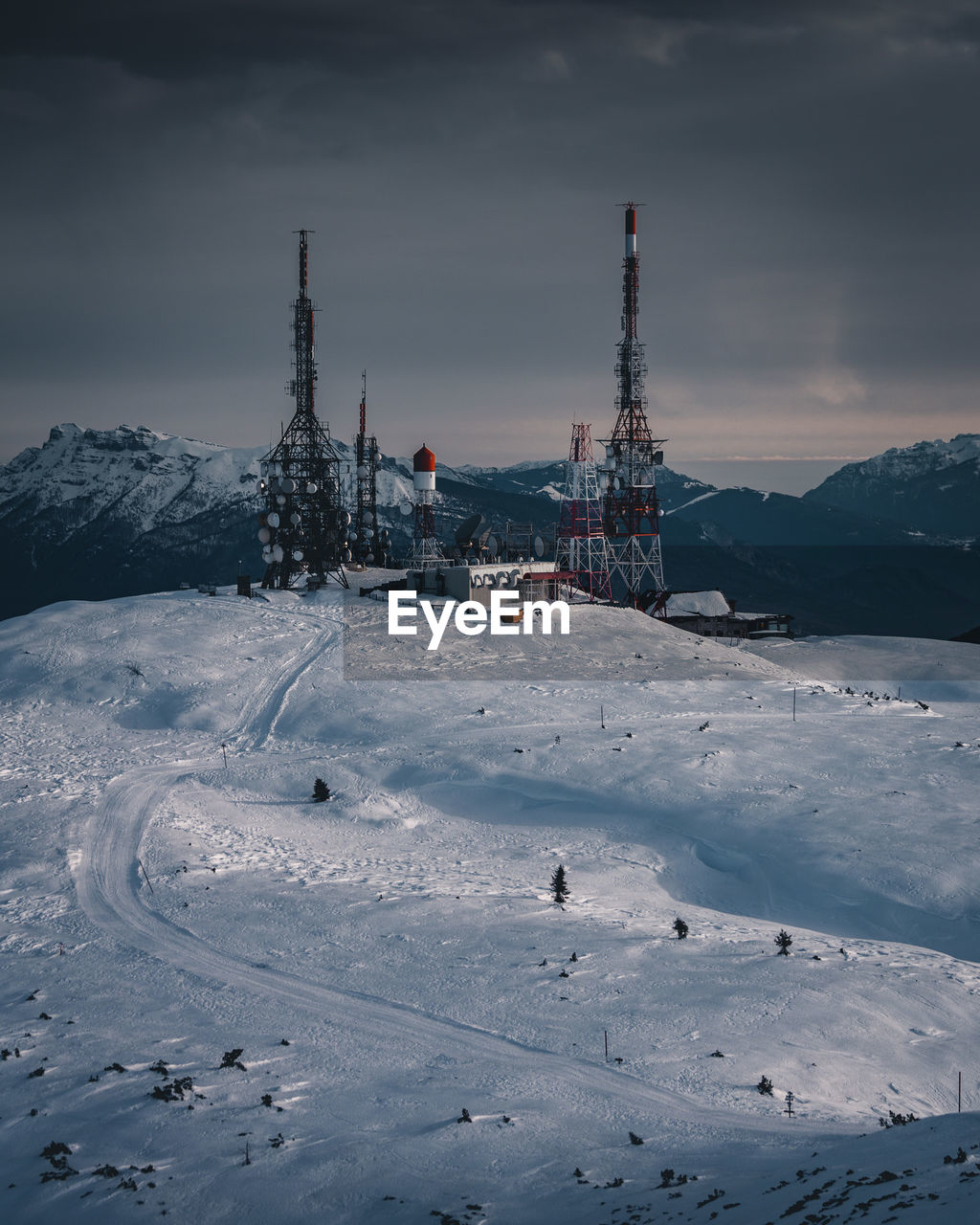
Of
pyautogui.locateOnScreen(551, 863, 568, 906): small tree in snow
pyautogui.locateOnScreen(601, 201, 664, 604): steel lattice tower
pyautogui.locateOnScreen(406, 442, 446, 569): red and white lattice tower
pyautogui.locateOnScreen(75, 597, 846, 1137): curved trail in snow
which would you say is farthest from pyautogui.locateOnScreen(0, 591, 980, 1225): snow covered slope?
pyautogui.locateOnScreen(601, 201, 664, 604): steel lattice tower

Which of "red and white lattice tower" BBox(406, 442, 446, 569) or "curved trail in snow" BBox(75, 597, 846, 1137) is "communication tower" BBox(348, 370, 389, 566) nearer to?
"red and white lattice tower" BBox(406, 442, 446, 569)

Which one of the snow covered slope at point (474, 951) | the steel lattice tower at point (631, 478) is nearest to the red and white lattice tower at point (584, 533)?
the steel lattice tower at point (631, 478)

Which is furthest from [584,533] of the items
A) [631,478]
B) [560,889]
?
[560,889]

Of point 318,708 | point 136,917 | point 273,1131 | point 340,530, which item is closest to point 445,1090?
point 273,1131

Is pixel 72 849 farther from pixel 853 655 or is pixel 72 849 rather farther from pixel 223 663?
pixel 853 655

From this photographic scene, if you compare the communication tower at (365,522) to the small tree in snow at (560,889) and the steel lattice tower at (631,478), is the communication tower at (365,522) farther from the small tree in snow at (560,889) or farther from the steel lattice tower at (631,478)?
the small tree in snow at (560,889)

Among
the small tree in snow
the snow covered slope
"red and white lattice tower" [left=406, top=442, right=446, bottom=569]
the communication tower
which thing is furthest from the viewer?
the communication tower
